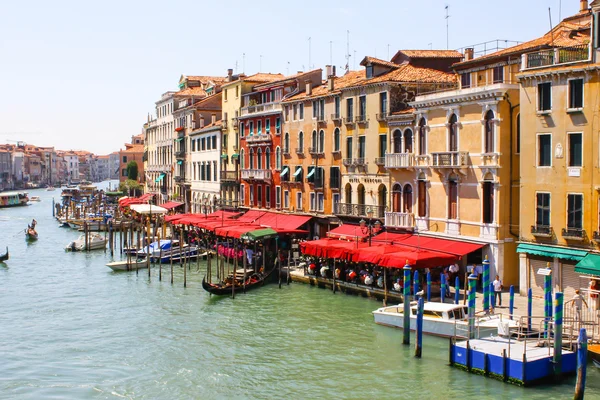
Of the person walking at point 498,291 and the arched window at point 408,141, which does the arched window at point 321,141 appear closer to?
the arched window at point 408,141

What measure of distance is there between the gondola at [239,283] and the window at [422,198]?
7.22m

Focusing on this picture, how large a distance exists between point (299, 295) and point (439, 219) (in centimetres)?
643

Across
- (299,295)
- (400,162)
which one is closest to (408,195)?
(400,162)

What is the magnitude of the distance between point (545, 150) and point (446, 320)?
6800 mm

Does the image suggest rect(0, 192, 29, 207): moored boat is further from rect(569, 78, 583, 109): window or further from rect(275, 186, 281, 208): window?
rect(569, 78, 583, 109): window

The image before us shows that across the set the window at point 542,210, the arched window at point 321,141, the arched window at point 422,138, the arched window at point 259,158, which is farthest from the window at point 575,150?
the arched window at point 259,158

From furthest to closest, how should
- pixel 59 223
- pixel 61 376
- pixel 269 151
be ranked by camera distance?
pixel 59 223
pixel 269 151
pixel 61 376

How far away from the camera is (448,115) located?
98.3 feet

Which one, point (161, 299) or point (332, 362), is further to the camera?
point (161, 299)

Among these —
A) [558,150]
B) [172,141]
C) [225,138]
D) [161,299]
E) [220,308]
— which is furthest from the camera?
[172,141]

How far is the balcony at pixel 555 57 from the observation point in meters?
24.2

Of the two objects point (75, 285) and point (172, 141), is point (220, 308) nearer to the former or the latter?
point (75, 285)

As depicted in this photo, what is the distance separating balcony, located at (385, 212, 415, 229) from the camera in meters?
32.2

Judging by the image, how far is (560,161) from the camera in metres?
24.7
